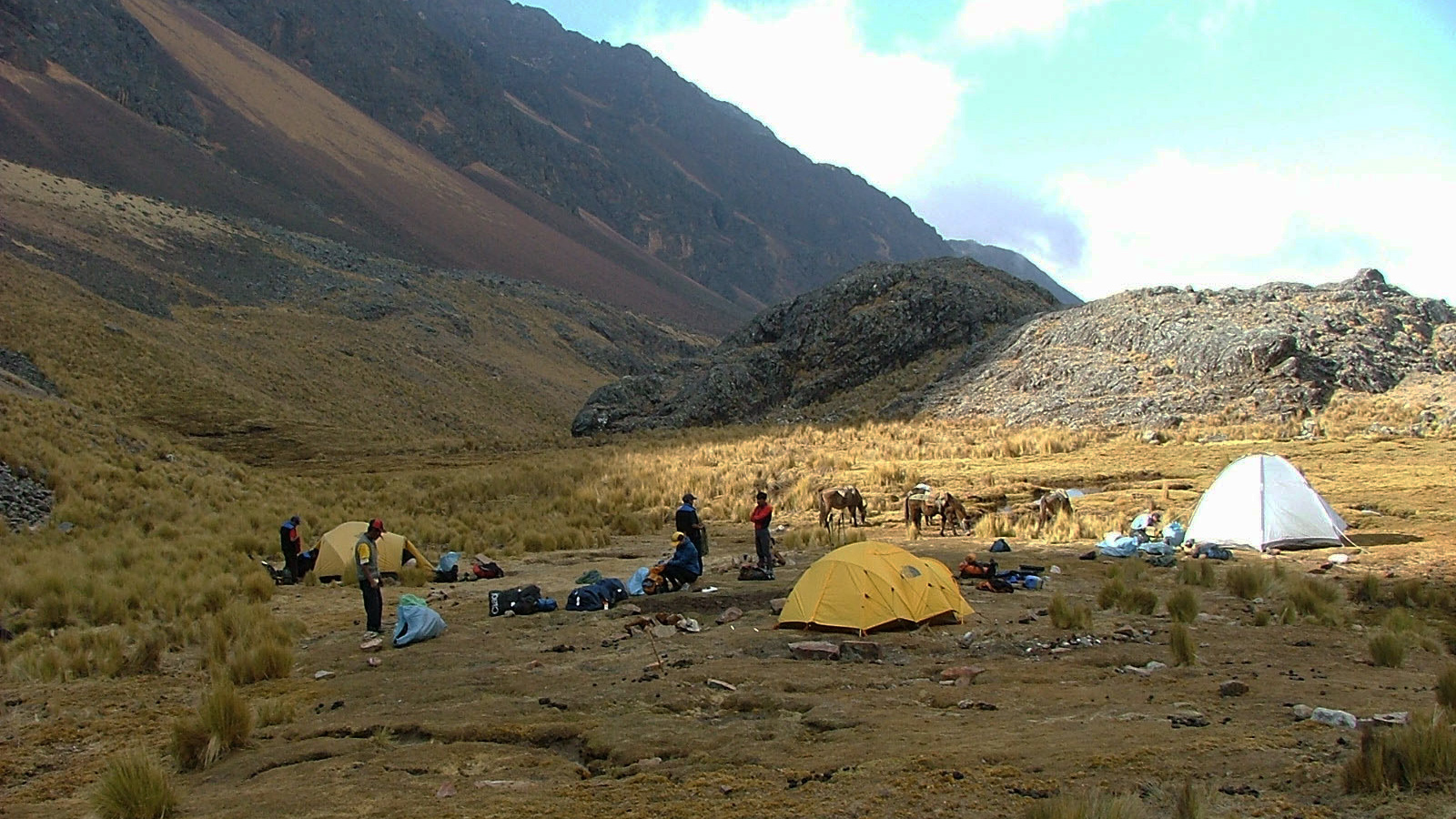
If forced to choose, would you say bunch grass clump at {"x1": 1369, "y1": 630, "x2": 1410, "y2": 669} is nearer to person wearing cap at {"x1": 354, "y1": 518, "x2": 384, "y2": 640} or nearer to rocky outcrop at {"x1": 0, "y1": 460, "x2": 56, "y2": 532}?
person wearing cap at {"x1": 354, "y1": 518, "x2": 384, "y2": 640}

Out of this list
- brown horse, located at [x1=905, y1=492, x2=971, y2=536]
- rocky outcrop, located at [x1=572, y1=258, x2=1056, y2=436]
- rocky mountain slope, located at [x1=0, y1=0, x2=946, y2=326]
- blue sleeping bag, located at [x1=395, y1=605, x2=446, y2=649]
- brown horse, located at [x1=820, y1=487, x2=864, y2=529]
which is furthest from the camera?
rocky mountain slope, located at [x1=0, y1=0, x2=946, y2=326]

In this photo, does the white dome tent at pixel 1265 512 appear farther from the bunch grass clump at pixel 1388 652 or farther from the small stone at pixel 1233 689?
the small stone at pixel 1233 689

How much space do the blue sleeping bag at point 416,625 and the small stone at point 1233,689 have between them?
8.62m

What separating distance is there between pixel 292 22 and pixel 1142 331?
465 ft

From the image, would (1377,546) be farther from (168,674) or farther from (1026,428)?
(1026,428)

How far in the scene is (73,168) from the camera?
267 feet

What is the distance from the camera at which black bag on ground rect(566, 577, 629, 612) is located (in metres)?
14.2

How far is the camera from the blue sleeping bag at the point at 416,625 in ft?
41.0

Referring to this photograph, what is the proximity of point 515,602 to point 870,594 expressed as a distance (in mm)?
5096

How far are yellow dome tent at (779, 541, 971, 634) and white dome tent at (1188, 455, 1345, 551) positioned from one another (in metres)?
7.93

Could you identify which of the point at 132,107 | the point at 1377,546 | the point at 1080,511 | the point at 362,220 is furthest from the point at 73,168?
the point at 1377,546

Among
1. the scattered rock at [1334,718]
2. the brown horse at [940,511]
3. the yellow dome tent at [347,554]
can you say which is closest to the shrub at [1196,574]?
the brown horse at [940,511]

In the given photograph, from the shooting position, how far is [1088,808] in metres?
5.20

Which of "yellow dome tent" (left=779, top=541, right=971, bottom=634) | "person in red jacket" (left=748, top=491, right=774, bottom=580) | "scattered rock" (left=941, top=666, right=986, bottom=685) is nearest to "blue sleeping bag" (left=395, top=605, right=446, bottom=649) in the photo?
"yellow dome tent" (left=779, top=541, right=971, bottom=634)
